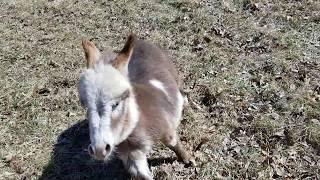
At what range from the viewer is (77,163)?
480 centimetres

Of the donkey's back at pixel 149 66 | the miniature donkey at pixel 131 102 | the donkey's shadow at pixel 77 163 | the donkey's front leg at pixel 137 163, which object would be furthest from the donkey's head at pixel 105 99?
the donkey's shadow at pixel 77 163

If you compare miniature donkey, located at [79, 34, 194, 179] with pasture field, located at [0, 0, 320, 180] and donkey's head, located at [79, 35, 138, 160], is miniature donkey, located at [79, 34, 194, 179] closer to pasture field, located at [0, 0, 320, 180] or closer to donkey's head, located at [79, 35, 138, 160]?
donkey's head, located at [79, 35, 138, 160]

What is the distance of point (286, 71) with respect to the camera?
18.1 ft

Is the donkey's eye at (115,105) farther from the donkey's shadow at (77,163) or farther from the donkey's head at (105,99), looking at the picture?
the donkey's shadow at (77,163)

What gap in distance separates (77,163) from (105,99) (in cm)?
186

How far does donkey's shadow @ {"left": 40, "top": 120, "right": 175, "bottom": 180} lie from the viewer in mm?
4625

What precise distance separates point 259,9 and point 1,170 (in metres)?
4.10

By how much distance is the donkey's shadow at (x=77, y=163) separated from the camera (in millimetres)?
4625

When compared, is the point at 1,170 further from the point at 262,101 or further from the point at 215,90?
the point at 262,101

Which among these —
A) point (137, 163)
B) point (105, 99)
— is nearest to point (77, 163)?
point (137, 163)

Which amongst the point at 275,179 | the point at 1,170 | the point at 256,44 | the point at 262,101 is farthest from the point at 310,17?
the point at 1,170

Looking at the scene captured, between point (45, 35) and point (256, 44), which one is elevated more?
point (256, 44)

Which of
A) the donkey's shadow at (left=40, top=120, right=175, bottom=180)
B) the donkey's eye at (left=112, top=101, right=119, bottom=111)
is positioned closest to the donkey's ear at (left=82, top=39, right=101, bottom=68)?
the donkey's eye at (left=112, top=101, right=119, bottom=111)

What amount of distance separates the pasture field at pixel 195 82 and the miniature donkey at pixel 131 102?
2.00ft
